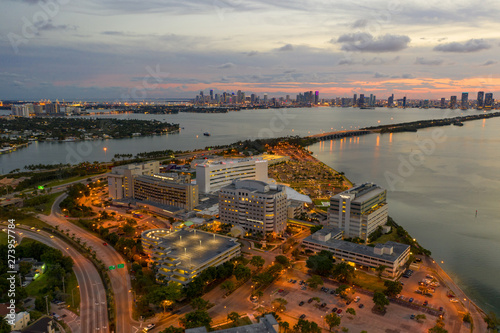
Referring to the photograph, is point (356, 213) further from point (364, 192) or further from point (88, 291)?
point (88, 291)

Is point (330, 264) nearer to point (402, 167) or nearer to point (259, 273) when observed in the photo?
point (259, 273)

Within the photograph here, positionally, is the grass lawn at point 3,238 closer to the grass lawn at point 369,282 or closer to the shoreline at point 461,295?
the grass lawn at point 369,282

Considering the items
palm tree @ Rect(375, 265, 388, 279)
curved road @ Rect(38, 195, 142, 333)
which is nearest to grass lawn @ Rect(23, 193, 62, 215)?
curved road @ Rect(38, 195, 142, 333)

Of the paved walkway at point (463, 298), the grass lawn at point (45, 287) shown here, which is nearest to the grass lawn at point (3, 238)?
the grass lawn at point (45, 287)

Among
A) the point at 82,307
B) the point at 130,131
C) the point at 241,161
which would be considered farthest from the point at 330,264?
the point at 130,131

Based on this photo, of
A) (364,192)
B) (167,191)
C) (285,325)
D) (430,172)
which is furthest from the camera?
(430,172)

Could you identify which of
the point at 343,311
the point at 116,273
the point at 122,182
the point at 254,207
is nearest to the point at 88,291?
the point at 116,273
